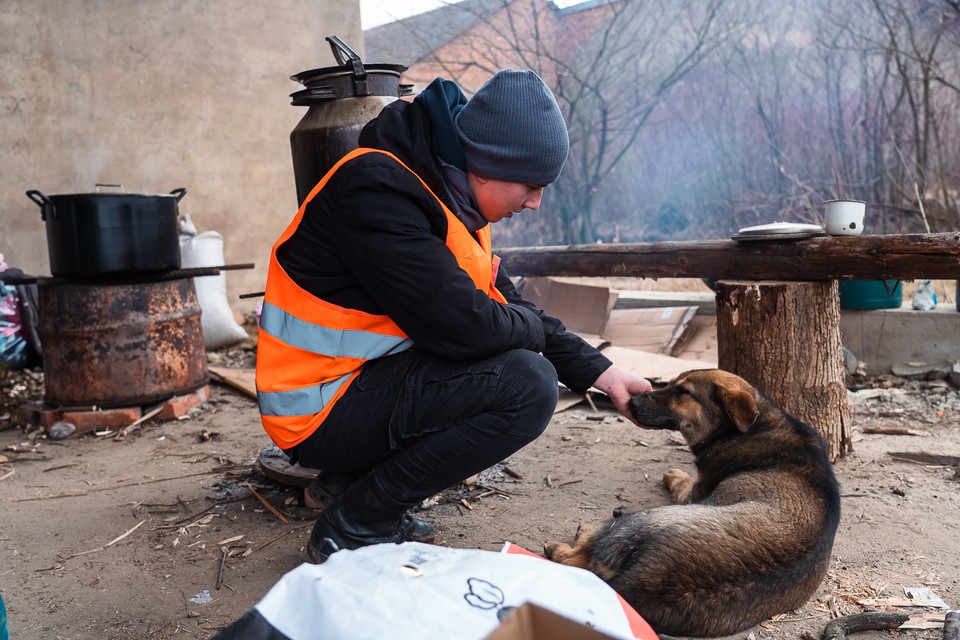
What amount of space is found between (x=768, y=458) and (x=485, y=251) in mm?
1496

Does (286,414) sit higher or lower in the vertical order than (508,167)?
lower

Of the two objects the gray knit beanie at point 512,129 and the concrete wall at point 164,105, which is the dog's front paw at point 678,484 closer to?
the gray knit beanie at point 512,129

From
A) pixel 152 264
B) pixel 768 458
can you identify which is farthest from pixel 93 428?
pixel 768 458

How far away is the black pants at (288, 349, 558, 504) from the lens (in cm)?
271

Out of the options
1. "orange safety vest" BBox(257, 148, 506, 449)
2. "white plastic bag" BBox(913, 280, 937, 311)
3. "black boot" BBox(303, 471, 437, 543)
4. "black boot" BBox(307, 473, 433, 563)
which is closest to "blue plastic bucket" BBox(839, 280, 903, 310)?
"white plastic bag" BBox(913, 280, 937, 311)

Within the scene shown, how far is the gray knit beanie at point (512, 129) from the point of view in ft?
8.46

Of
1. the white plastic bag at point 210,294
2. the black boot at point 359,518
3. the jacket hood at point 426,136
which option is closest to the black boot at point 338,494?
the black boot at point 359,518

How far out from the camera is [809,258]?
4273mm

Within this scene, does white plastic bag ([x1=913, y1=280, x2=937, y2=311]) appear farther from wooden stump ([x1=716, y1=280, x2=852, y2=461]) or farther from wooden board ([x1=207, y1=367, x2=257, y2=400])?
wooden board ([x1=207, y1=367, x2=257, y2=400])

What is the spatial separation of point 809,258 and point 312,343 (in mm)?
2951

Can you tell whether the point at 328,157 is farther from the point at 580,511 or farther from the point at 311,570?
the point at 311,570

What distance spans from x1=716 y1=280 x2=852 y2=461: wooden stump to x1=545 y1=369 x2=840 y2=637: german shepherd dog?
2.67 feet

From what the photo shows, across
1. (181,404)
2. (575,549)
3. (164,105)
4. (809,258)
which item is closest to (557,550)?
(575,549)

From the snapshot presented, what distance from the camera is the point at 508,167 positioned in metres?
2.64
